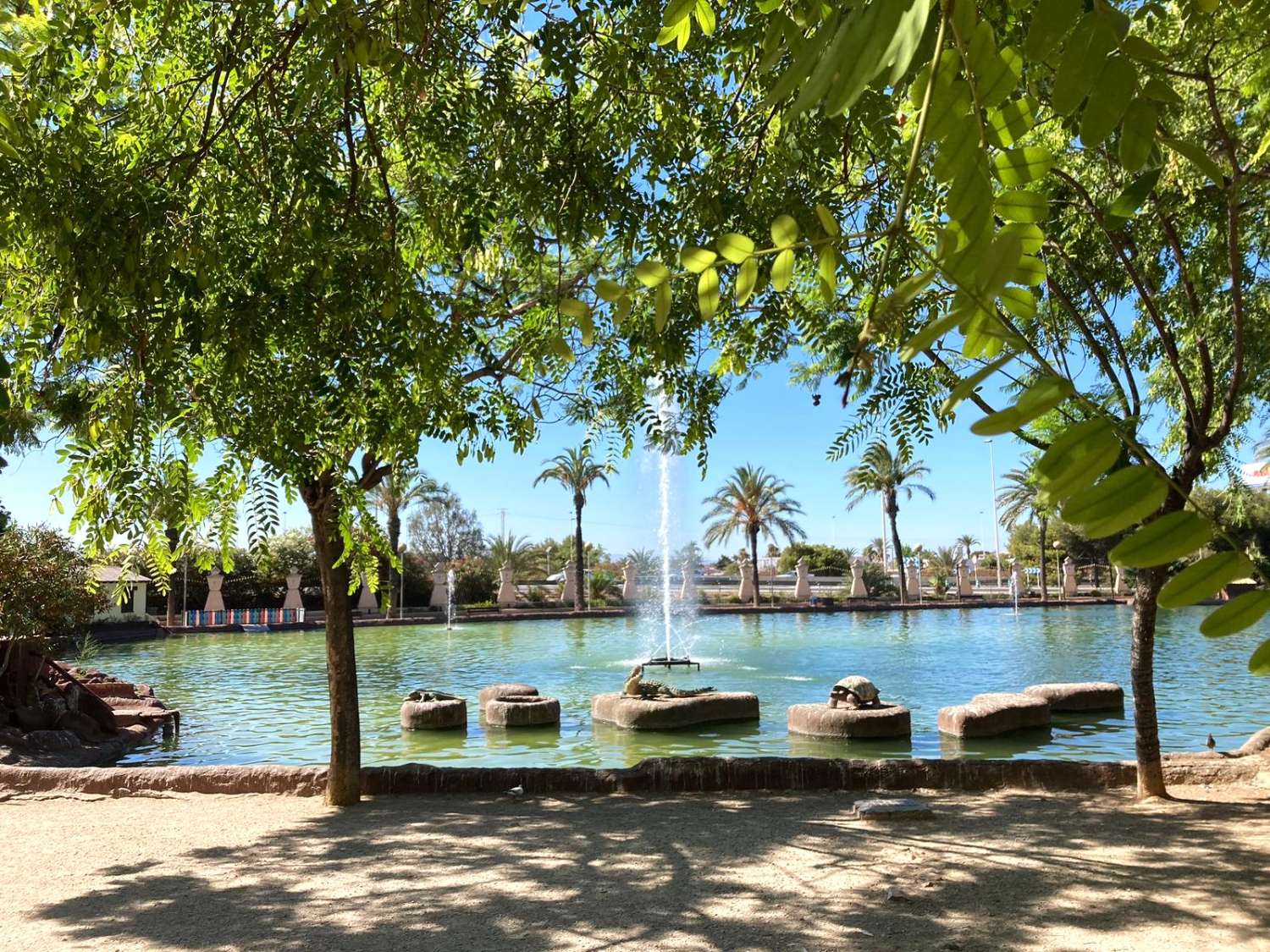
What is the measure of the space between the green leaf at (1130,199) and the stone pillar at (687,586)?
41.4 meters


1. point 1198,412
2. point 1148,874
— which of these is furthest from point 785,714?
point 1148,874

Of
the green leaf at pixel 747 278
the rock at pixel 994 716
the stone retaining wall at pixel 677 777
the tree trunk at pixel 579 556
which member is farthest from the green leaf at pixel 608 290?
the tree trunk at pixel 579 556

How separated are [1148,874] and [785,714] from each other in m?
10.7

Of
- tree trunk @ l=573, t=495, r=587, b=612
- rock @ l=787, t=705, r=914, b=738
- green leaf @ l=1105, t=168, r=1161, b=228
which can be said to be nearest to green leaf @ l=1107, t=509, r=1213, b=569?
green leaf @ l=1105, t=168, r=1161, b=228

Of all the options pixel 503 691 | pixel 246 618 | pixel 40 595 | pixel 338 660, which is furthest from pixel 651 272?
pixel 246 618

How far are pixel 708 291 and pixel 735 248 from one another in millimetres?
142

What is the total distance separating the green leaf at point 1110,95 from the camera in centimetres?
85

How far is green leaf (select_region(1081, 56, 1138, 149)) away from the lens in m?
0.85

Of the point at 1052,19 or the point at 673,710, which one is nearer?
the point at 1052,19

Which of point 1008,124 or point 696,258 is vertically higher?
point 1008,124

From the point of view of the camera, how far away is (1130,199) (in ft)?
4.72

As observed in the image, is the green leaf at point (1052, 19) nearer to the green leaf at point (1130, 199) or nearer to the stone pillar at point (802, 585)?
the green leaf at point (1130, 199)

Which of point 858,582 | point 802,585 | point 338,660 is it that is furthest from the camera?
point 802,585

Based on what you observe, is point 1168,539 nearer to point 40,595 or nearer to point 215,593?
point 40,595
